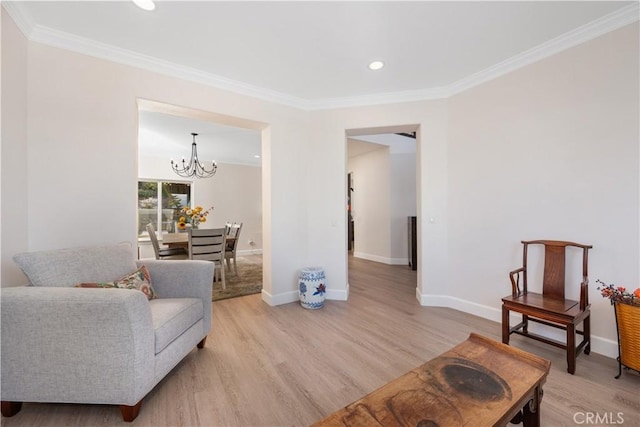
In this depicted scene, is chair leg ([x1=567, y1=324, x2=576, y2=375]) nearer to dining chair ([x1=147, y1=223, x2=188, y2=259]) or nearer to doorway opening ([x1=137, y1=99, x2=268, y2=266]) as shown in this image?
doorway opening ([x1=137, y1=99, x2=268, y2=266])

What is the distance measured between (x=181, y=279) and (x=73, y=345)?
79cm

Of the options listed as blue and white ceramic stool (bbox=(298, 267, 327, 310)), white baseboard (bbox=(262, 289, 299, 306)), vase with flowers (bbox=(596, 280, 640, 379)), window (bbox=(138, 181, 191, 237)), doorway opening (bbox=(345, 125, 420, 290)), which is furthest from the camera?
window (bbox=(138, 181, 191, 237))

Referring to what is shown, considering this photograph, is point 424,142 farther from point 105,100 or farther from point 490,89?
point 105,100

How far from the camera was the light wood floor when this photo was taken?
1.48 meters

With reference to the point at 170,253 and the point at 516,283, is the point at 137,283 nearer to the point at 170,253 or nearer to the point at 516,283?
the point at 170,253

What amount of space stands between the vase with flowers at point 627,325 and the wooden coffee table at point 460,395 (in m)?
1.13

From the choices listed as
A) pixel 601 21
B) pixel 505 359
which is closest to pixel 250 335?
pixel 505 359

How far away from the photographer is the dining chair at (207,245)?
3695 mm

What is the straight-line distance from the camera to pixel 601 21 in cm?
201

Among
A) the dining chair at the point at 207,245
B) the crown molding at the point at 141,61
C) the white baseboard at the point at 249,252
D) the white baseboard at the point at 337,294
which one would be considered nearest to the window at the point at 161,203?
the white baseboard at the point at 249,252

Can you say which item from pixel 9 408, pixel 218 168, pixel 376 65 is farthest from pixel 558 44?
pixel 218 168
